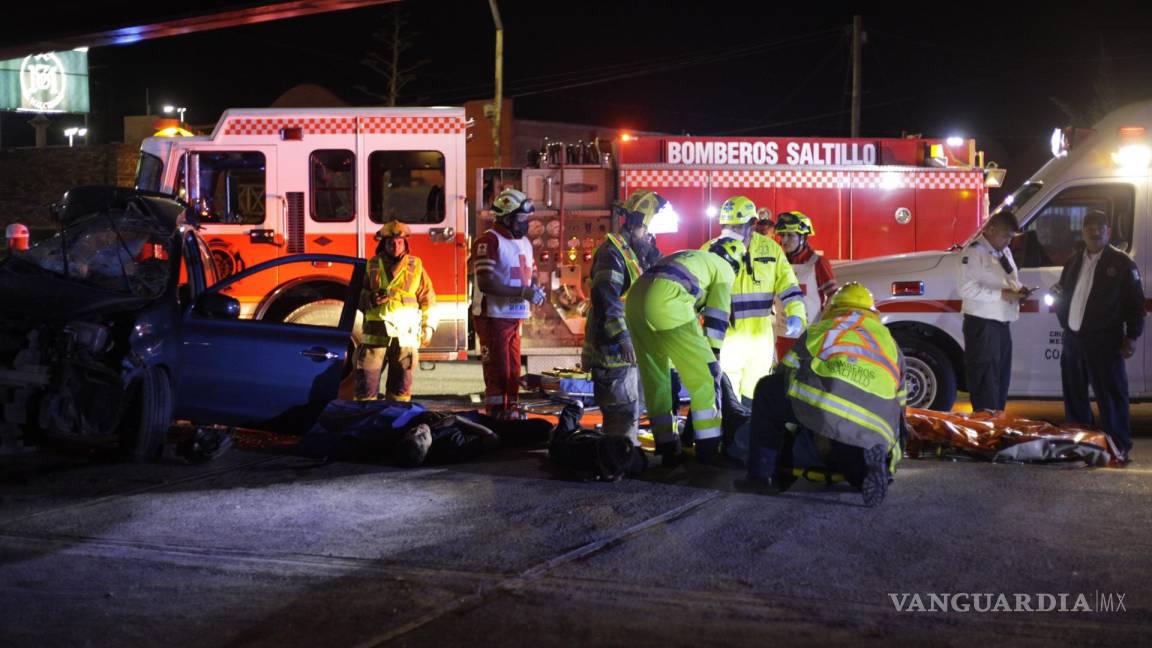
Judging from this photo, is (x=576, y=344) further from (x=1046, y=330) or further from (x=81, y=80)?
(x=81, y=80)

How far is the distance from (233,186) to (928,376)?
642 cm

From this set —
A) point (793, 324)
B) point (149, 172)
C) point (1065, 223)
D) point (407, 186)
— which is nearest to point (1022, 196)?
point (1065, 223)

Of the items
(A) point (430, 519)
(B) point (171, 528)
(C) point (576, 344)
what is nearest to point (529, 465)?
(A) point (430, 519)

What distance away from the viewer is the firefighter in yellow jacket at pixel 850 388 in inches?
238

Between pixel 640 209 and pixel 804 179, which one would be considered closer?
pixel 640 209

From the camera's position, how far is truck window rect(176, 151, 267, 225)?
11.2 m

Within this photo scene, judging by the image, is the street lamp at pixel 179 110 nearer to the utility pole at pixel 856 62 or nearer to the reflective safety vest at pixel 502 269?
the reflective safety vest at pixel 502 269

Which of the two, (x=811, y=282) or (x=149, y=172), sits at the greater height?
(x=149, y=172)

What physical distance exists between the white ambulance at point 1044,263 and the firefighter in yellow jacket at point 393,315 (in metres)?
3.60

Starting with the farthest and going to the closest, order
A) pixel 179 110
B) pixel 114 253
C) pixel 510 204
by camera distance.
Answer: pixel 179 110, pixel 510 204, pixel 114 253

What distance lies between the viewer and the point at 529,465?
24.6 feet

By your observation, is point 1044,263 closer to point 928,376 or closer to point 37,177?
point 928,376

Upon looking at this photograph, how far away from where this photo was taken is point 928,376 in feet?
30.8

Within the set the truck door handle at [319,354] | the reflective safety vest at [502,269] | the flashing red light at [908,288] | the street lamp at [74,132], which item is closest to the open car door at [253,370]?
the truck door handle at [319,354]
